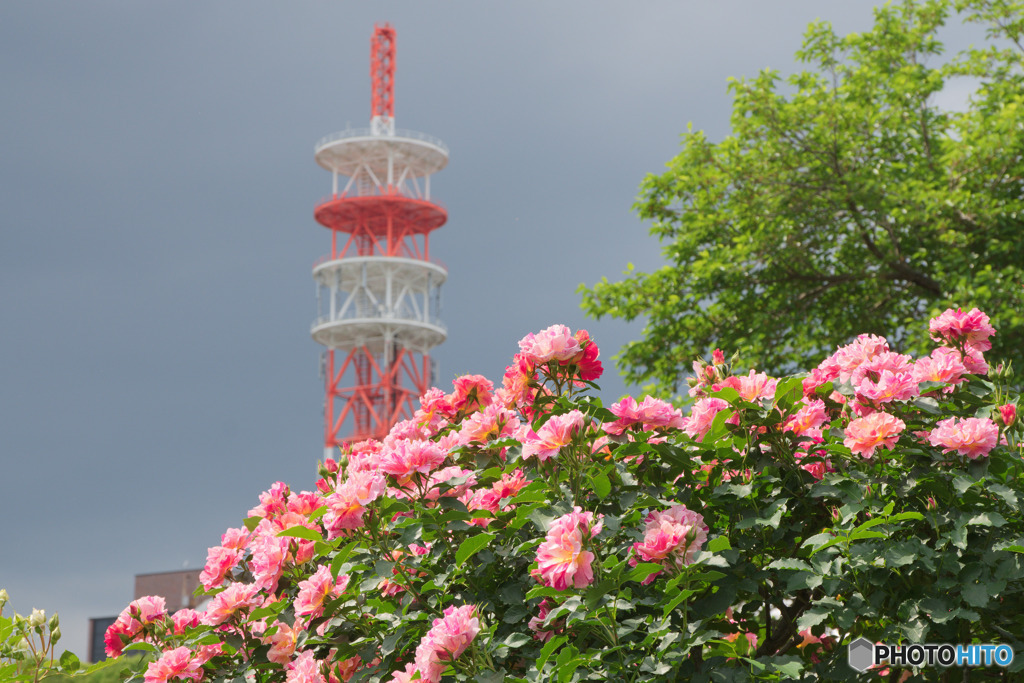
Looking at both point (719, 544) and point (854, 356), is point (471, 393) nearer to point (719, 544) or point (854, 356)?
point (719, 544)

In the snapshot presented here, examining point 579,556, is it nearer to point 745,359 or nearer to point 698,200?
point 745,359

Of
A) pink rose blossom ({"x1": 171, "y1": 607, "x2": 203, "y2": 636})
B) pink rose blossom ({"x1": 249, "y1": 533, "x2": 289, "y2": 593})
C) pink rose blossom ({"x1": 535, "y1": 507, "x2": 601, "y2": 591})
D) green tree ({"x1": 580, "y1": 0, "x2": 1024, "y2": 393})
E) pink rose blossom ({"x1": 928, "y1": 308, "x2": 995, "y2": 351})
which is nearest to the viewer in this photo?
pink rose blossom ({"x1": 535, "y1": 507, "x2": 601, "y2": 591})

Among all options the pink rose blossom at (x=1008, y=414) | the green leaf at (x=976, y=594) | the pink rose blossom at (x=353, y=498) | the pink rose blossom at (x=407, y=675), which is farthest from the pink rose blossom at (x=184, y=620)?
the pink rose blossom at (x=1008, y=414)

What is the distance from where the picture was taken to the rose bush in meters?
2.33

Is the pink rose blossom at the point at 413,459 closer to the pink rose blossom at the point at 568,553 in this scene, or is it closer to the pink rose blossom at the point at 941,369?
the pink rose blossom at the point at 568,553

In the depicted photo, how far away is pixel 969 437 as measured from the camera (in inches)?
101

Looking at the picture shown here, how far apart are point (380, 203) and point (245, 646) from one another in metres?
37.9

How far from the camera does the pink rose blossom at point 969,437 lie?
8.39 feet

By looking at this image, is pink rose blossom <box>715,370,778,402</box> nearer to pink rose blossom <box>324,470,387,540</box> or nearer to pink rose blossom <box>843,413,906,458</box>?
pink rose blossom <box>843,413,906,458</box>

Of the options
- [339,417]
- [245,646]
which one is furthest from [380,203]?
[245,646]

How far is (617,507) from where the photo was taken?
8.16 ft

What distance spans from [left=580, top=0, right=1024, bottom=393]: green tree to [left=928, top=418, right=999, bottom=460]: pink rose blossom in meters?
7.87

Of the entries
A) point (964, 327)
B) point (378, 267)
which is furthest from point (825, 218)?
point (378, 267)

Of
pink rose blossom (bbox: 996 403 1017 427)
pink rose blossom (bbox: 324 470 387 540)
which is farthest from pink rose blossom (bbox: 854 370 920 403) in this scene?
pink rose blossom (bbox: 324 470 387 540)
